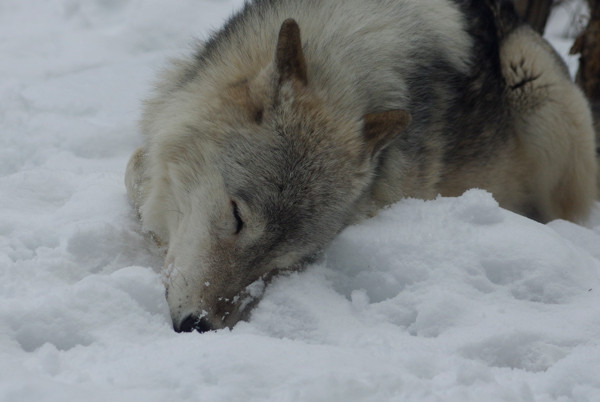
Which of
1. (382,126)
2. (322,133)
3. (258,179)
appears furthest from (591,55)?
(258,179)

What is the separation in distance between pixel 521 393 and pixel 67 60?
574 cm

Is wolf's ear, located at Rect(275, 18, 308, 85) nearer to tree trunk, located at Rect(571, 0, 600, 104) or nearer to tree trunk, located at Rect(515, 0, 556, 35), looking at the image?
tree trunk, located at Rect(571, 0, 600, 104)

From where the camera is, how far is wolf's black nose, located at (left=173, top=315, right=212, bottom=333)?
9.32 feet

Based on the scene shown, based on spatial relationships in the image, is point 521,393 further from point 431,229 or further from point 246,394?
point 431,229

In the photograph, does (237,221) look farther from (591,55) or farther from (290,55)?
(591,55)

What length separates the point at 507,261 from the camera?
325 centimetres

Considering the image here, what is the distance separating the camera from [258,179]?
3176mm

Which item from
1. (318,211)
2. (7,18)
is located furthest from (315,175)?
(7,18)

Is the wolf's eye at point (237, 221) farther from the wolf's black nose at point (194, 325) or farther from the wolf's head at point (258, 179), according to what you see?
the wolf's black nose at point (194, 325)

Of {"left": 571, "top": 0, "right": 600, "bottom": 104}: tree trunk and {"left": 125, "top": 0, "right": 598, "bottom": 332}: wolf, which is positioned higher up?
{"left": 125, "top": 0, "right": 598, "bottom": 332}: wolf

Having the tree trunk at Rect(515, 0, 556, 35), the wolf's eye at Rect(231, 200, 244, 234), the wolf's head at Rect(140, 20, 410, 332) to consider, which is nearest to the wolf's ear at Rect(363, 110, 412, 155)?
the wolf's head at Rect(140, 20, 410, 332)

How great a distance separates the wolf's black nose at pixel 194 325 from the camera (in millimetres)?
2842

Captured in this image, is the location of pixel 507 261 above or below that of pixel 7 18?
above

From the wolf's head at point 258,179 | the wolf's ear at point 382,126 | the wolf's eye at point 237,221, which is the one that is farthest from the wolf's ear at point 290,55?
the wolf's eye at point 237,221
